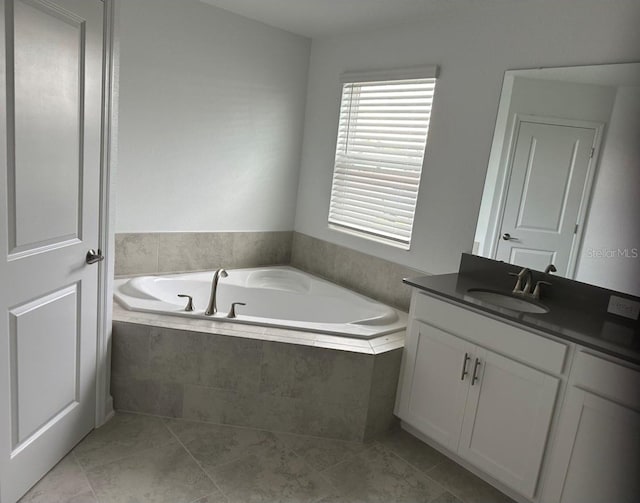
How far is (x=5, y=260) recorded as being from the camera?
64.1 inches

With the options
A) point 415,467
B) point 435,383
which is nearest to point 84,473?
point 415,467

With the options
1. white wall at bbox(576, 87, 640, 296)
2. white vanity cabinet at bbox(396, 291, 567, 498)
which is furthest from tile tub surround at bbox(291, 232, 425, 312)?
white wall at bbox(576, 87, 640, 296)

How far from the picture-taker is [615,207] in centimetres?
203

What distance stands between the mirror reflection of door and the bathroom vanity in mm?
122

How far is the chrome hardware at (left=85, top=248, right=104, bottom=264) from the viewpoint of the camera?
2088 mm

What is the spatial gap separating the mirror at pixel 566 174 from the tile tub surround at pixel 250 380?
2.96 ft

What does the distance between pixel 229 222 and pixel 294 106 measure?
1.05 metres

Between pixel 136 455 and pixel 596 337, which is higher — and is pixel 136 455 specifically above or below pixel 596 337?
below

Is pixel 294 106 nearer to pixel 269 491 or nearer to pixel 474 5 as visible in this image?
pixel 474 5

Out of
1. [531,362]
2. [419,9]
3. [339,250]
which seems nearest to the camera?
[531,362]

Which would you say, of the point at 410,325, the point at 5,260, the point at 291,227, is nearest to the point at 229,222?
the point at 291,227

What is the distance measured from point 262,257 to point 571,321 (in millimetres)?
2358

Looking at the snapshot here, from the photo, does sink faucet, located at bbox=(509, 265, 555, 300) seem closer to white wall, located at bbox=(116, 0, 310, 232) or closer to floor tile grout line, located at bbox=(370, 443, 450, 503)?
floor tile grout line, located at bbox=(370, 443, 450, 503)

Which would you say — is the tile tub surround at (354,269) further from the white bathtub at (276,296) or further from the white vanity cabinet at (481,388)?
the white vanity cabinet at (481,388)
